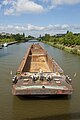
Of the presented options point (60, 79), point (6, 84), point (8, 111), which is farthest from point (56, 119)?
point (6, 84)

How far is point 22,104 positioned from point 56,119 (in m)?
3.10

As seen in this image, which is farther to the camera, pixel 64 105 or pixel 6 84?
pixel 6 84

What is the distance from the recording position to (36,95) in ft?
51.5

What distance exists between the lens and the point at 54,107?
1449 cm

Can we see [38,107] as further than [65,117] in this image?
Yes

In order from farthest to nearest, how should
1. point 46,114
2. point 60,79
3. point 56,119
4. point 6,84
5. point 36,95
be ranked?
point 6,84 < point 60,79 < point 36,95 < point 46,114 < point 56,119

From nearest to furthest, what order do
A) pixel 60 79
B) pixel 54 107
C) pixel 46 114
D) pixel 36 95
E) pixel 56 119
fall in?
1. pixel 56 119
2. pixel 46 114
3. pixel 54 107
4. pixel 36 95
5. pixel 60 79

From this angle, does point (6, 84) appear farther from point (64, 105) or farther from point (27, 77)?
point (64, 105)

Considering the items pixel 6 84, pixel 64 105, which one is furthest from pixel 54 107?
pixel 6 84

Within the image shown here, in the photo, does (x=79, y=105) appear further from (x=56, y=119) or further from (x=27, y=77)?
(x=27, y=77)

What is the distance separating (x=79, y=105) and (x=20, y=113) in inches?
141

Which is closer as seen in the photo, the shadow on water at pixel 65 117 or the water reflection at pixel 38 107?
the shadow on water at pixel 65 117

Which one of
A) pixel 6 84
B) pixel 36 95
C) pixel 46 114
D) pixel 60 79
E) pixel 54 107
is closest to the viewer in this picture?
pixel 46 114

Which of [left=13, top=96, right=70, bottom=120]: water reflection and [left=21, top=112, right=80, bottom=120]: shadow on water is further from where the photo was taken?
[left=13, top=96, right=70, bottom=120]: water reflection
